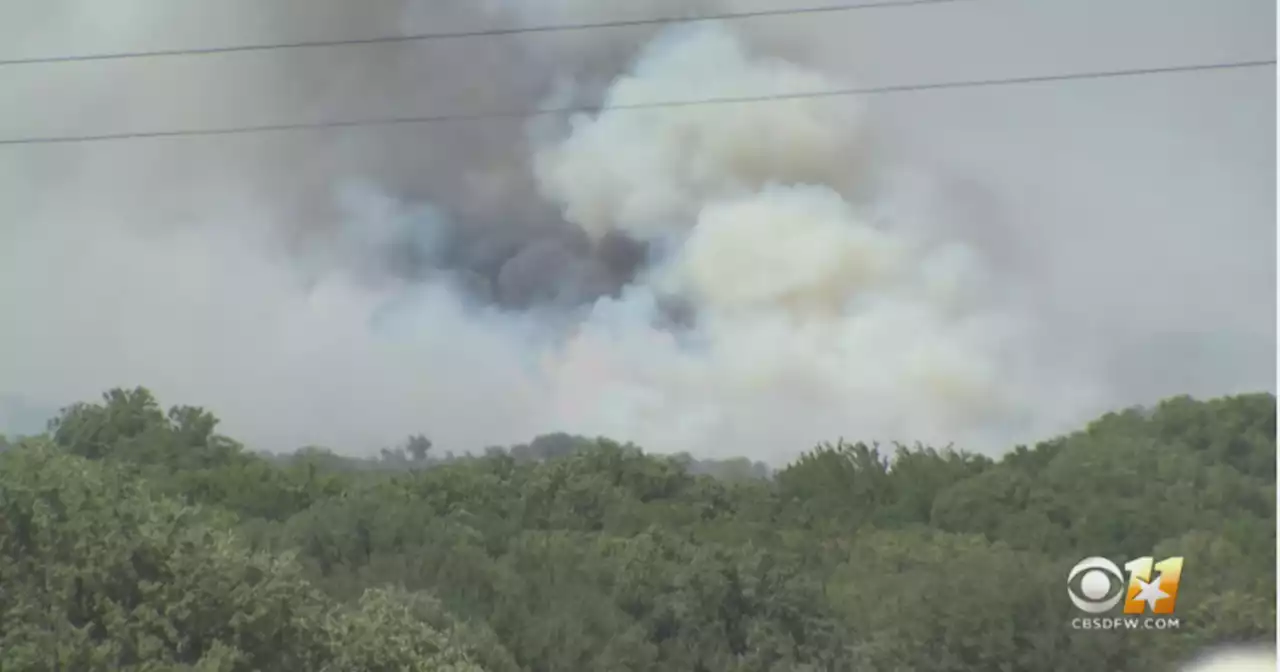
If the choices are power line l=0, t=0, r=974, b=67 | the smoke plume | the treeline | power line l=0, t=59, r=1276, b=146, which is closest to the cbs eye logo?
the treeline

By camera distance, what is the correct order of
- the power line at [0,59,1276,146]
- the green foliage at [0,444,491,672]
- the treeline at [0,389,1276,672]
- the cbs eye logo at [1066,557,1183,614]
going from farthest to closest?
the power line at [0,59,1276,146]
the cbs eye logo at [1066,557,1183,614]
the treeline at [0,389,1276,672]
the green foliage at [0,444,491,672]

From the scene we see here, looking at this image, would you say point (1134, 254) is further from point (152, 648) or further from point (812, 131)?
point (152, 648)

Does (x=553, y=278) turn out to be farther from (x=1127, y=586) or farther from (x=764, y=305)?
(x=1127, y=586)

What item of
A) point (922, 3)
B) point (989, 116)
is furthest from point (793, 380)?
point (922, 3)

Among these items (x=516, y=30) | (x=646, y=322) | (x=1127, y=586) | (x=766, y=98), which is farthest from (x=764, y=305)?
(x=1127, y=586)

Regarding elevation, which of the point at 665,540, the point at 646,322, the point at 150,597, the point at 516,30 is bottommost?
the point at 150,597

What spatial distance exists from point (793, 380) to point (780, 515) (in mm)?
472

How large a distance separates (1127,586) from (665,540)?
5.12 ft

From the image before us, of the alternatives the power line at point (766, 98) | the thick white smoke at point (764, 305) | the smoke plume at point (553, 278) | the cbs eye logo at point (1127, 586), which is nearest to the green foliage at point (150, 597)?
the smoke plume at point (553, 278)

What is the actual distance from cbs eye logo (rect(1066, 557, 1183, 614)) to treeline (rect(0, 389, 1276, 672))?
0.05 meters

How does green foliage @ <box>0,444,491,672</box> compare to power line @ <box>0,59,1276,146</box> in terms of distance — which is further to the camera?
power line @ <box>0,59,1276,146</box>

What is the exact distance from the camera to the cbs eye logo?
12.0ft

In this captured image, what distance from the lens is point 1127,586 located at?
366 centimetres

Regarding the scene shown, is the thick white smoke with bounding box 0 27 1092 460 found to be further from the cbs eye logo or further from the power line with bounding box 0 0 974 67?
the cbs eye logo
